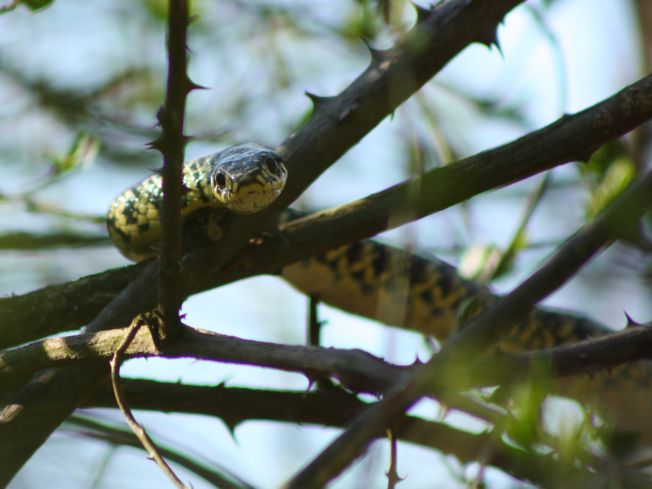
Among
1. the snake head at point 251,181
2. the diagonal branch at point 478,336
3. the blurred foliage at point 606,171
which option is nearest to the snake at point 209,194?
the snake head at point 251,181

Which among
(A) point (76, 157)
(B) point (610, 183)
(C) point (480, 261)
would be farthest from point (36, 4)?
(C) point (480, 261)

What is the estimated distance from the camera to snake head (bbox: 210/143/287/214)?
4383 mm

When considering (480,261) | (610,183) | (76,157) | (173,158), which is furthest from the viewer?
(480,261)

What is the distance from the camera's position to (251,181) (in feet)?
14.4

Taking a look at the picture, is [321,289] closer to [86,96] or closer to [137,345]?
[86,96]

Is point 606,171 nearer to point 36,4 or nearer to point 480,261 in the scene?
point 480,261

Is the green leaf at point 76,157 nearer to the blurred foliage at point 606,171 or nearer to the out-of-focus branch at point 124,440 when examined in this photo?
the out-of-focus branch at point 124,440

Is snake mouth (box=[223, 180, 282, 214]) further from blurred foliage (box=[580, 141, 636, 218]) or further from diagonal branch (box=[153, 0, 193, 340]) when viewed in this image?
blurred foliage (box=[580, 141, 636, 218])

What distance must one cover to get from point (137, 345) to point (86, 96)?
4.67m

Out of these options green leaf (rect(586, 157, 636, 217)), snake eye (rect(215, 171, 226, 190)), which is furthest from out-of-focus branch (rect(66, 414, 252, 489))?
green leaf (rect(586, 157, 636, 217))

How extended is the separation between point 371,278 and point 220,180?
2.14 m

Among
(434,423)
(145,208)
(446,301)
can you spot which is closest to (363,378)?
(434,423)

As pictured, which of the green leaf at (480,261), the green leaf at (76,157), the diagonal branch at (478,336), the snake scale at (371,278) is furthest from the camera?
the green leaf at (480,261)

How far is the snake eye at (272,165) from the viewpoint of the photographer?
437 centimetres
